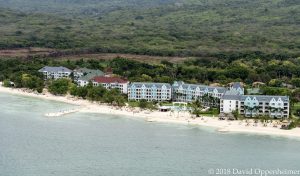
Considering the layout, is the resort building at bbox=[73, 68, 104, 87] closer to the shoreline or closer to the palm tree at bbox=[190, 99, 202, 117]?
the shoreline

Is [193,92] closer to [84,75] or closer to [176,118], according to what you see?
[176,118]

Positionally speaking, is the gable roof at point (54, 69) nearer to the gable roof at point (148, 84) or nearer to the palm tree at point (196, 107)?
the gable roof at point (148, 84)

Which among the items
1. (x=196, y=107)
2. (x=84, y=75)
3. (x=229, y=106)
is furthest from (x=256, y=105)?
(x=84, y=75)

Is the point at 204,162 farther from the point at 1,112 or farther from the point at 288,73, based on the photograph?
the point at 288,73

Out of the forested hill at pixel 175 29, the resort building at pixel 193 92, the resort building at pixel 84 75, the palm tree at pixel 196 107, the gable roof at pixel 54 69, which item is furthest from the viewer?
the forested hill at pixel 175 29

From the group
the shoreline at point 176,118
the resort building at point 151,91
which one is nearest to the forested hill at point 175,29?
the resort building at point 151,91

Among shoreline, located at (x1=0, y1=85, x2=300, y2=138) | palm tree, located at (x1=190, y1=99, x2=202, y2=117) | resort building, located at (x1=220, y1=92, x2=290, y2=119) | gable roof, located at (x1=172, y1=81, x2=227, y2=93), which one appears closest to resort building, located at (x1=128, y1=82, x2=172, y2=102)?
gable roof, located at (x1=172, y1=81, x2=227, y2=93)
